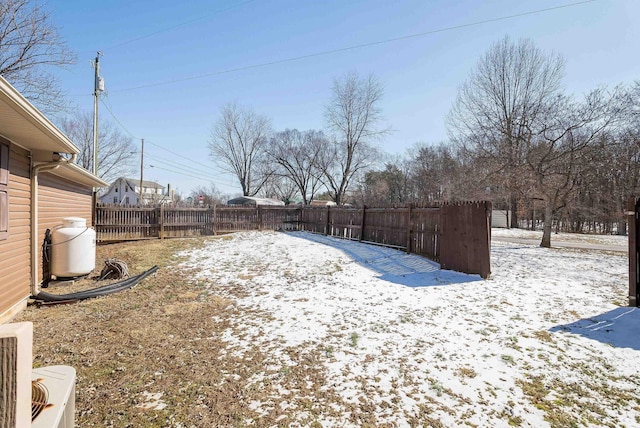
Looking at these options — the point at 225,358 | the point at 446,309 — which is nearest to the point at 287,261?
the point at 446,309

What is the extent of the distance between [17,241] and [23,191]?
0.81m

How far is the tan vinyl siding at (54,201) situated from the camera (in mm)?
5805

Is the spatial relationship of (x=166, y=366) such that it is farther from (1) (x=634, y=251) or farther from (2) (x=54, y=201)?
(1) (x=634, y=251)

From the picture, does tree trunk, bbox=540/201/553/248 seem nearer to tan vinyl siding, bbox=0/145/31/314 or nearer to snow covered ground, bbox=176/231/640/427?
snow covered ground, bbox=176/231/640/427

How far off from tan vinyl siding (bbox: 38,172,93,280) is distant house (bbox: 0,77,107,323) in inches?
0.8

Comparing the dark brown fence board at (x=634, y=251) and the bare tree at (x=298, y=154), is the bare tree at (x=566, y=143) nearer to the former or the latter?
the dark brown fence board at (x=634, y=251)

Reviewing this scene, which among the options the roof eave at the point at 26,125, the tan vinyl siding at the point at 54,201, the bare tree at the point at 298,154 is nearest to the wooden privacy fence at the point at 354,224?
the tan vinyl siding at the point at 54,201

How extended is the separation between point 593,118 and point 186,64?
16.1m

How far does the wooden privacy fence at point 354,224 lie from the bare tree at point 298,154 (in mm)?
17796

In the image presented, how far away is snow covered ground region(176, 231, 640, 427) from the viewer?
248 centimetres

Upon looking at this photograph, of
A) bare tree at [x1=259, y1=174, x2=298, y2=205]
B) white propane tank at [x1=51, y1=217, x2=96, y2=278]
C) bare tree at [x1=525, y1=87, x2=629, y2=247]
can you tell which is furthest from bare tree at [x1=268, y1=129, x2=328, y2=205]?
white propane tank at [x1=51, y1=217, x2=96, y2=278]

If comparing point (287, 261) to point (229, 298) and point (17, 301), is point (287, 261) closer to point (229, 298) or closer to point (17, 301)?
point (229, 298)

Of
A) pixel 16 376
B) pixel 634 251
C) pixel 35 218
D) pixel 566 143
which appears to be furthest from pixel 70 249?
pixel 566 143

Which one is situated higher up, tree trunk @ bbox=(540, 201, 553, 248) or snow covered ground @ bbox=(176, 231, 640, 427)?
tree trunk @ bbox=(540, 201, 553, 248)
